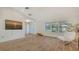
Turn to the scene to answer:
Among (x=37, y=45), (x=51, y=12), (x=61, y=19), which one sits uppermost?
(x=51, y=12)

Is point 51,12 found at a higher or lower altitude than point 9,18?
higher

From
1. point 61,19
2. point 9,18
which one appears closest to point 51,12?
point 61,19

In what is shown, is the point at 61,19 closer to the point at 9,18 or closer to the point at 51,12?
the point at 51,12

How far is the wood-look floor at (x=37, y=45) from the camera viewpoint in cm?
323

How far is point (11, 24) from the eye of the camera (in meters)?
3.26

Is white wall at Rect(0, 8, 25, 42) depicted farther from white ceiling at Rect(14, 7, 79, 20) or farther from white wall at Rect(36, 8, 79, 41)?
white wall at Rect(36, 8, 79, 41)

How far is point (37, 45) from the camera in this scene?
10.6ft

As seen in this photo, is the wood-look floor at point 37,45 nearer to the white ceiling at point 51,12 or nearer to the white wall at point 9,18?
the white wall at point 9,18

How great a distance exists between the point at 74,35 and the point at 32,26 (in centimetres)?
87

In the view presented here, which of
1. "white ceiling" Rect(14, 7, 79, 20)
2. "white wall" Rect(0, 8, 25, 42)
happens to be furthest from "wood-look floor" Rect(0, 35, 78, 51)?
"white ceiling" Rect(14, 7, 79, 20)

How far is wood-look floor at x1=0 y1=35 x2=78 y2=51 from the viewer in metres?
3.23
